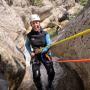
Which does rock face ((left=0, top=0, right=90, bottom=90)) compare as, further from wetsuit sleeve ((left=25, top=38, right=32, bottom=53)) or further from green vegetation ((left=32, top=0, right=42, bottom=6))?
green vegetation ((left=32, top=0, right=42, bottom=6))

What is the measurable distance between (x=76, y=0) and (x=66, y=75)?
32.1 metres

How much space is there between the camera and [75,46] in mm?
7098

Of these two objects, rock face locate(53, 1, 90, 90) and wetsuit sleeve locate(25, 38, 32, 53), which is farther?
wetsuit sleeve locate(25, 38, 32, 53)

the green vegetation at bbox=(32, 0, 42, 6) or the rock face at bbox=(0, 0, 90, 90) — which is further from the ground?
the rock face at bbox=(0, 0, 90, 90)

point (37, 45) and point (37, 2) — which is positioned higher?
point (37, 45)

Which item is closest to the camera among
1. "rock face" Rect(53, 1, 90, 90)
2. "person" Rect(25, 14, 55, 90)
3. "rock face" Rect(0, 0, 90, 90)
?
"rock face" Rect(53, 1, 90, 90)

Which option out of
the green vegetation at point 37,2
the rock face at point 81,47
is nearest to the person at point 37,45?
the rock face at point 81,47

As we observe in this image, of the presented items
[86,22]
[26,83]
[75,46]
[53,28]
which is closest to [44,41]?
[75,46]

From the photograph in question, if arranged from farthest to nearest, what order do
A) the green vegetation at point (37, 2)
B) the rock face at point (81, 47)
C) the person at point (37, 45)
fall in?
1. the green vegetation at point (37, 2)
2. the person at point (37, 45)
3. the rock face at point (81, 47)

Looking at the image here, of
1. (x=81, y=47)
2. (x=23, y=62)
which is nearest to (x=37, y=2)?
(x=23, y=62)

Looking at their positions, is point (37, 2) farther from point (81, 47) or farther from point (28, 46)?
point (81, 47)

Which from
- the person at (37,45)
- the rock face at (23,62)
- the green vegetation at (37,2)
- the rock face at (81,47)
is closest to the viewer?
the rock face at (81,47)

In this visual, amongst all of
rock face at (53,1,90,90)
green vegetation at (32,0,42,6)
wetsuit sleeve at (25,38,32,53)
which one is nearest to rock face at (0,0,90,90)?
rock face at (53,1,90,90)

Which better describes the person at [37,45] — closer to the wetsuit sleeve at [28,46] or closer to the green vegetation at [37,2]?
the wetsuit sleeve at [28,46]
